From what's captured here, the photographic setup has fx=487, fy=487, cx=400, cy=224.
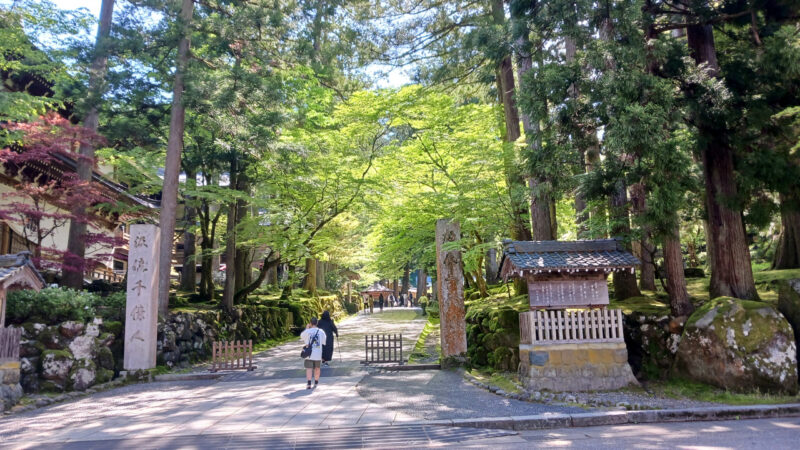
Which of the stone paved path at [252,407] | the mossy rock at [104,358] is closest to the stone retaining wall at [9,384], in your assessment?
the stone paved path at [252,407]

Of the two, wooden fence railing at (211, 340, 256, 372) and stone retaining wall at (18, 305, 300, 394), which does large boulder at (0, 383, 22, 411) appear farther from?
wooden fence railing at (211, 340, 256, 372)

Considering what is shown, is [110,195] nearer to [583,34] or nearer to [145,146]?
[145,146]

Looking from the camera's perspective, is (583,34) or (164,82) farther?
(164,82)

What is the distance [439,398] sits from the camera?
10.1 metres

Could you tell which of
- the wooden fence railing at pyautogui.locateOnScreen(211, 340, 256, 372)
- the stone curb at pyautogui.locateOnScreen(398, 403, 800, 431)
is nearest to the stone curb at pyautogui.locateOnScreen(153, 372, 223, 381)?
the wooden fence railing at pyautogui.locateOnScreen(211, 340, 256, 372)

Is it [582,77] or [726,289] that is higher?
[582,77]

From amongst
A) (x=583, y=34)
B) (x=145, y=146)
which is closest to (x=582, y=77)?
(x=583, y=34)

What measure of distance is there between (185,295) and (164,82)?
897 centimetres

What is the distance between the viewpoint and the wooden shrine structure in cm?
1011

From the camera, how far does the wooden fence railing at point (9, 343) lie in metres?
10.0

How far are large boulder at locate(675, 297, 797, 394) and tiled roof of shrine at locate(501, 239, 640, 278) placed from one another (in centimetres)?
189

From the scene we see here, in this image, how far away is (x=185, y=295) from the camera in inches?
814

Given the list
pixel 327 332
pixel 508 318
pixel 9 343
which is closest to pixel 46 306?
pixel 9 343

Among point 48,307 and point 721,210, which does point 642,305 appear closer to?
point 721,210
